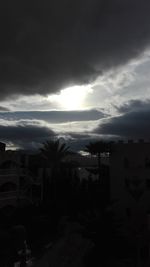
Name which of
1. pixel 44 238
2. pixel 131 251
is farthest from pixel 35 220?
pixel 131 251

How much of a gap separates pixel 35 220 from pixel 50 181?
1035 cm

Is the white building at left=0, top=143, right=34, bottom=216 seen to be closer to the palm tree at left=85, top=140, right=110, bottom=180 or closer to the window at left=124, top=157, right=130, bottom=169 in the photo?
the palm tree at left=85, top=140, right=110, bottom=180

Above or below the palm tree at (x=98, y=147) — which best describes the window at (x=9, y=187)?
below

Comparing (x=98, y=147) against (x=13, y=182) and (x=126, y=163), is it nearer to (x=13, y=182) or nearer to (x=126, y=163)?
(x=126, y=163)

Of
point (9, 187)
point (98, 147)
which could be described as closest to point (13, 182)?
point (9, 187)

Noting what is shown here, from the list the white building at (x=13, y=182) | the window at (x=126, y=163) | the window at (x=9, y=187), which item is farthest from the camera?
the window at (x=9, y=187)

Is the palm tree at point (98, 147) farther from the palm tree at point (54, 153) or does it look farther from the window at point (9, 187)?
the window at point (9, 187)

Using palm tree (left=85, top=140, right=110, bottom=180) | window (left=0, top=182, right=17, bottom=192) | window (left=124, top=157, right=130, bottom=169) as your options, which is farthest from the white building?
window (left=124, top=157, right=130, bottom=169)

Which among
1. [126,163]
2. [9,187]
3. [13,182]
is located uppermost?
[126,163]

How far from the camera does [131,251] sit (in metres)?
30.1

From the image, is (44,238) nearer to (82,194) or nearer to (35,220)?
(35,220)

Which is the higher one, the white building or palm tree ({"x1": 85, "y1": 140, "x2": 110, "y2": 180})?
palm tree ({"x1": 85, "y1": 140, "x2": 110, "y2": 180})

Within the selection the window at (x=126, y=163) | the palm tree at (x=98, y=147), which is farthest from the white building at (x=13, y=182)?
the window at (x=126, y=163)

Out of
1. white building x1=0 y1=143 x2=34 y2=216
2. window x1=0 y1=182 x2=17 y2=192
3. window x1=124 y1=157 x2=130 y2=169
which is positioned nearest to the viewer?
A: window x1=124 y1=157 x2=130 y2=169
